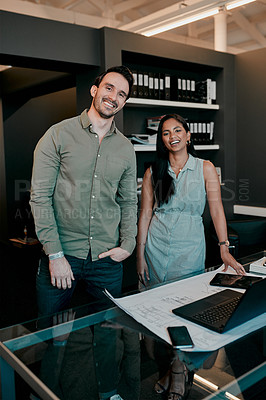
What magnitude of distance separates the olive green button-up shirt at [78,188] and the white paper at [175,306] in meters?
0.39

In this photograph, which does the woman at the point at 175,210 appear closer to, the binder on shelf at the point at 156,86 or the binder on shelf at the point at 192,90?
the binder on shelf at the point at 156,86

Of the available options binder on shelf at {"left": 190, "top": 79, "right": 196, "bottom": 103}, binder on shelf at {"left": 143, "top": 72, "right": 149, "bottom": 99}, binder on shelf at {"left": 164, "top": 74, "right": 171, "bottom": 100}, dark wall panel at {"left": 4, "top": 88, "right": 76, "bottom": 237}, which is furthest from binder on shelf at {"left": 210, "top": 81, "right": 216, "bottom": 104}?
dark wall panel at {"left": 4, "top": 88, "right": 76, "bottom": 237}

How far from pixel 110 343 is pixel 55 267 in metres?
0.62

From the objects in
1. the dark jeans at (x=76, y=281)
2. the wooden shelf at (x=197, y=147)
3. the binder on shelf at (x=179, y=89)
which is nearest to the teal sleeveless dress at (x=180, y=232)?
the dark jeans at (x=76, y=281)

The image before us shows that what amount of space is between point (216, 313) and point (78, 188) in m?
0.85

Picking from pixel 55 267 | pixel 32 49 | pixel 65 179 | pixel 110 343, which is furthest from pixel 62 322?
pixel 32 49

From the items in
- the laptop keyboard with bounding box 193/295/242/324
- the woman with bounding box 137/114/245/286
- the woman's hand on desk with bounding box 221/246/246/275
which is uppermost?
the woman with bounding box 137/114/245/286

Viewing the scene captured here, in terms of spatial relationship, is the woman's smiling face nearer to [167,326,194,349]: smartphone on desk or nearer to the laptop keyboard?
the laptop keyboard

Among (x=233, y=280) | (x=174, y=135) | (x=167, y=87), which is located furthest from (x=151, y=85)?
(x=233, y=280)

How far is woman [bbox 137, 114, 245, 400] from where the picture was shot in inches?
84.7

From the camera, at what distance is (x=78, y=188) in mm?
1813

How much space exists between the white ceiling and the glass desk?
6814mm

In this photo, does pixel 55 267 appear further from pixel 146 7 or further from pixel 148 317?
pixel 146 7

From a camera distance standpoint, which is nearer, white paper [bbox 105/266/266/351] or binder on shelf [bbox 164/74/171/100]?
white paper [bbox 105/266/266/351]
